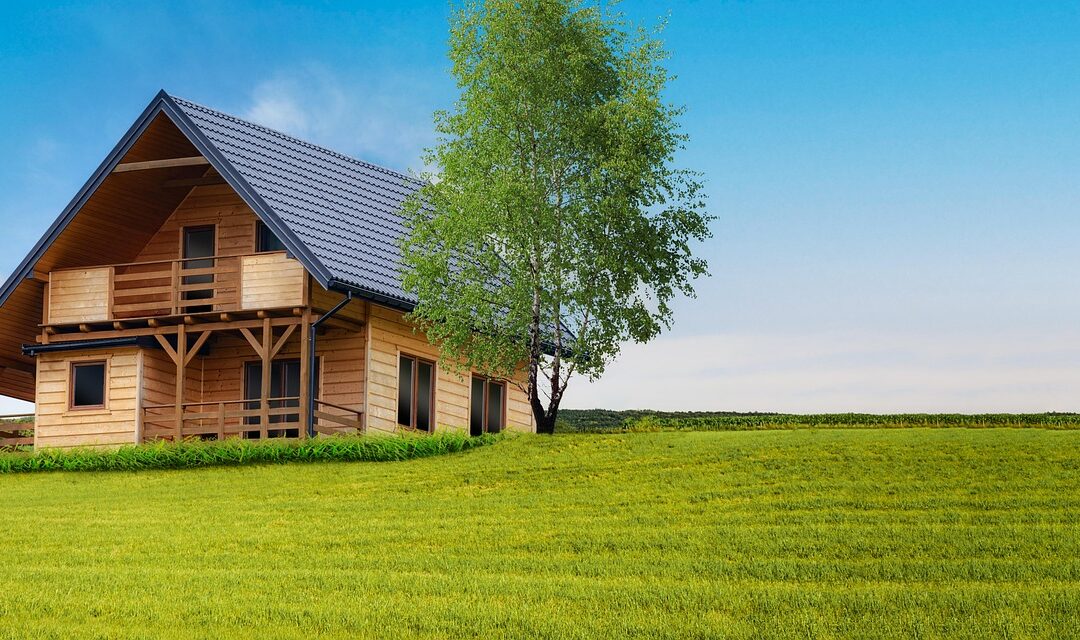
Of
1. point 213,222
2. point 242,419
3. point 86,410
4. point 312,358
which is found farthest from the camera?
point 213,222

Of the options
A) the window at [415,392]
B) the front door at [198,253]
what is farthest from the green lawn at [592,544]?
the front door at [198,253]

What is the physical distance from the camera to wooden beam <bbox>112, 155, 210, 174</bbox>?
27.0 m

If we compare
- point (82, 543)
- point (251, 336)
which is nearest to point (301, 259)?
point (251, 336)

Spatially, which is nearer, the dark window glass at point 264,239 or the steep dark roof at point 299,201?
the steep dark roof at point 299,201

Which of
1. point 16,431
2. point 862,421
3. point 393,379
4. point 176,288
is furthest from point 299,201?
point 862,421

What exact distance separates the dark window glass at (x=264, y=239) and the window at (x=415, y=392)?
3735 mm

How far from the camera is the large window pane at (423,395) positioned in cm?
2867

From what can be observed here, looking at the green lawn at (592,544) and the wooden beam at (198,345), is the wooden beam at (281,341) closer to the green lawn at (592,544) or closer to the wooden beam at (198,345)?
the wooden beam at (198,345)

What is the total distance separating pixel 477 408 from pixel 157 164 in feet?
29.2

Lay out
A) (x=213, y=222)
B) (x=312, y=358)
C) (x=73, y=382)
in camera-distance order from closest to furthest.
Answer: (x=312, y=358) → (x=73, y=382) → (x=213, y=222)

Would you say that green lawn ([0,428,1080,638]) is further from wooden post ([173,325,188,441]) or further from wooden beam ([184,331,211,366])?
wooden beam ([184,331,211,366])

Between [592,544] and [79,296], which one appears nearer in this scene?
[592,544]

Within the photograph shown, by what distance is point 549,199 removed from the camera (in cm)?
2569

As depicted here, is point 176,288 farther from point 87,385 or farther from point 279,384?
point 87,385
